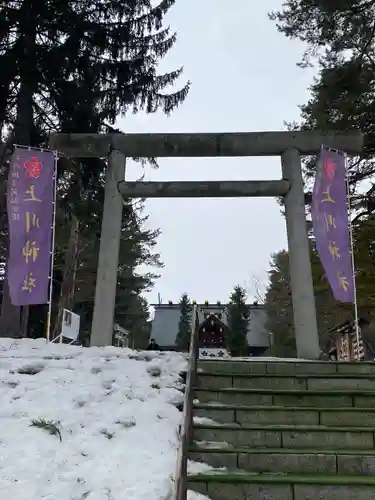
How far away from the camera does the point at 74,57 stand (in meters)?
12.8

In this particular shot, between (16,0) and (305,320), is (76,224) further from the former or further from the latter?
(305,320)

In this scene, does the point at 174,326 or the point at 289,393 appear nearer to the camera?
the point at 289,393

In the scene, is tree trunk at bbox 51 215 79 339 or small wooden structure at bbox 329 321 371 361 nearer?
tree trunk at bbox 51 215 79 339

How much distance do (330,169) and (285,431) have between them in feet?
16.7

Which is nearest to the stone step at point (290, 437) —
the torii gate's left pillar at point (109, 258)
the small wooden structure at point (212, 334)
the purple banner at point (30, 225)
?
the purple banner at point (30, 225)

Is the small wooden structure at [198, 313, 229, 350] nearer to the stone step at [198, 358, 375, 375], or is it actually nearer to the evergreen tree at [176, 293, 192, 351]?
the evergreen tree at [176, 293, 192, 351]

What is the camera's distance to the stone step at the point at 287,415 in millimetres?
5293

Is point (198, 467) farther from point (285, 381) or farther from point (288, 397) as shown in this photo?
point (285, 381)

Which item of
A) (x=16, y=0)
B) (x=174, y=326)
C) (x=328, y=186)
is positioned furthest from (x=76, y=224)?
(x=174, y=326)

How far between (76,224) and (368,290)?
9.02m

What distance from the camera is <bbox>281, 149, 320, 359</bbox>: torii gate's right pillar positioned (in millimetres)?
8398

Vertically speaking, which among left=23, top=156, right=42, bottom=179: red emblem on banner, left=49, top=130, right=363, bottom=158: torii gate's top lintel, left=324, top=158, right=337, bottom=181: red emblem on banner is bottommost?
left=23, top=156, right=42, bottom=179: red emblem on banner

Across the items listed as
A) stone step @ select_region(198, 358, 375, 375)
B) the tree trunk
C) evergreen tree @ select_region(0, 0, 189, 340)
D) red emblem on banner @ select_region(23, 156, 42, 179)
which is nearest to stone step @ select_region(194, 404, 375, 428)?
stone step @ select_region(198, 358, 375, 375)

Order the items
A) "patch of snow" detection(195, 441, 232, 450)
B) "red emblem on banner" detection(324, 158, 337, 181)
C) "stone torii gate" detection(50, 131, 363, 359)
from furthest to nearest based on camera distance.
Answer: "stone torii gate" detection(50, 131, 363, 359) < "red emblem on banner" detection(324, 158, 337, 181) < "patch of snow" detection(195, 441, 232, 450)
